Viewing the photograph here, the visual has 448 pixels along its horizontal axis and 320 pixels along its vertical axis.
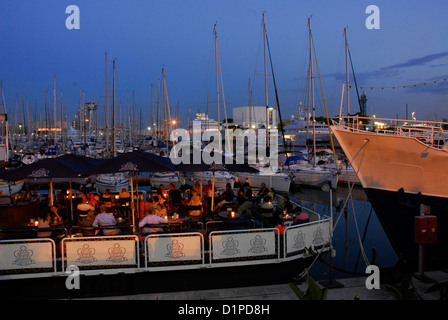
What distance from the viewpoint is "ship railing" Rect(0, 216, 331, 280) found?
24.9 feet

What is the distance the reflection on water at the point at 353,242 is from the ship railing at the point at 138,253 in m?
1.95

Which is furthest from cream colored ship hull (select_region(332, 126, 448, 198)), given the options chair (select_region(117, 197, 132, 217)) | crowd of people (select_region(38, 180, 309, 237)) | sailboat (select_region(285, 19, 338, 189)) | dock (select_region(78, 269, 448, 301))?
sailboat (select_region(285, 19, 338, 189))

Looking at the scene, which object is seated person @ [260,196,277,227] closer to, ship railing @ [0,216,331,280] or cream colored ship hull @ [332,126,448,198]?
ship railing @ [0,216,331,280]

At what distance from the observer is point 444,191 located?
34.9 feet

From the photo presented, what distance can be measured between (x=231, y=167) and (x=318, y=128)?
6284 centimetres

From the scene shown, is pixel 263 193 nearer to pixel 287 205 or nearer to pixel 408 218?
pixel 287 205

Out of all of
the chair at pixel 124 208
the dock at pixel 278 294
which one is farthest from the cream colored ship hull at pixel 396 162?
the chair at pixel 124 208

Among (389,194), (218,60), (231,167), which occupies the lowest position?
(389,194)

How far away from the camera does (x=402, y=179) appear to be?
11383mm

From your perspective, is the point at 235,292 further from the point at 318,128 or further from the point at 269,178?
the point at 318,128

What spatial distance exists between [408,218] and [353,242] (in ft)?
16.0

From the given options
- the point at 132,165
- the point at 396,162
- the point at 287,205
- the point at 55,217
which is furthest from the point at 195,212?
the point at 396,162

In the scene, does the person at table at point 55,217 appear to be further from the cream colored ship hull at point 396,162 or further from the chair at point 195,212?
the cream colored ship hull at point 396,162
